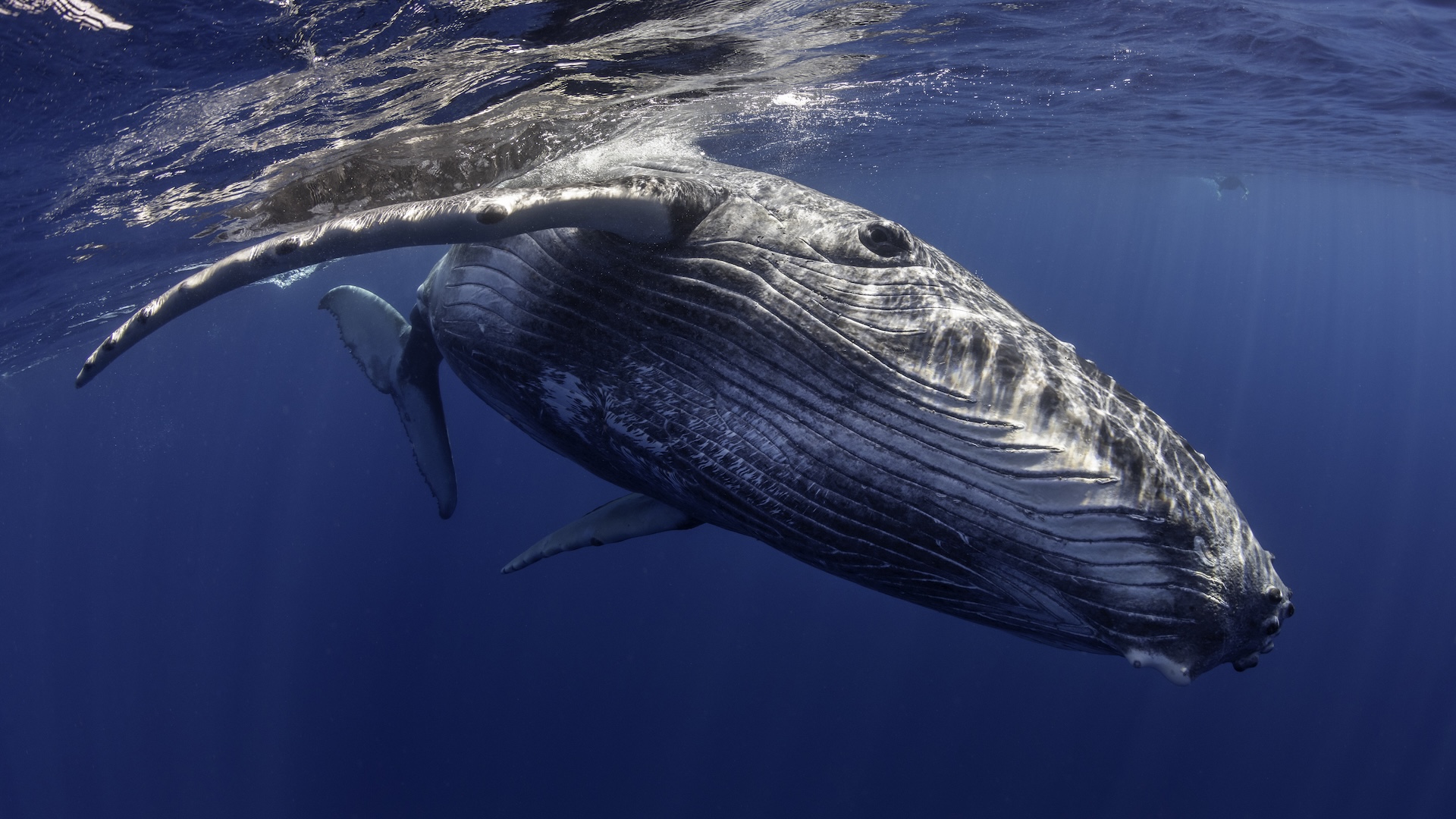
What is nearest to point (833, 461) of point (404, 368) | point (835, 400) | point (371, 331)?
point (835, 400)

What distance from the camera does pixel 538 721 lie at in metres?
40.5

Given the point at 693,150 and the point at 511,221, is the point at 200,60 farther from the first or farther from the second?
the point at 693,150

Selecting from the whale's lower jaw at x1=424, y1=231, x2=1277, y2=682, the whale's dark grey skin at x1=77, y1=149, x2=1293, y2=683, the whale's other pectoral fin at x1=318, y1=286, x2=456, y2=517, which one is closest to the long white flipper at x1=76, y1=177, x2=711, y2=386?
the whale's dark grey skin at x1=77, y1=149, x2=1293, y2=683

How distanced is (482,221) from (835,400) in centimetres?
173

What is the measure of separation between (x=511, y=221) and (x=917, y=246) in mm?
1775

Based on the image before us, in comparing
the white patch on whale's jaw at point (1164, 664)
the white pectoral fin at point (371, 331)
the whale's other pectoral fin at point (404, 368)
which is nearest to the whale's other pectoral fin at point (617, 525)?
the whale's other pectoral fin at point (404, 368)

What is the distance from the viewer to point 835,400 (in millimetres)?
2490

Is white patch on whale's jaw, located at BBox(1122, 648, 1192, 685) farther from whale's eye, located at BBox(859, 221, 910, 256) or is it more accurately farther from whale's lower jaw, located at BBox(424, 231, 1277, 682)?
whale's eye, located at BBox(859, 221, 910, 256)

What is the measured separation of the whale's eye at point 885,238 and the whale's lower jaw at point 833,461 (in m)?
0.50

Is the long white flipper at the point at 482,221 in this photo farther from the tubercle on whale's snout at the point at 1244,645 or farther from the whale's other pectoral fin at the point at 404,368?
the tubercle on whale's snout at the point at 1244,645

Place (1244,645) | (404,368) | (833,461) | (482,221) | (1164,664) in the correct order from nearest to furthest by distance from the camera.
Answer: (1164,664)
(1244,645)
(833,461)
(482,221)
(404,368)

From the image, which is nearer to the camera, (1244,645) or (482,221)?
(1244,645)

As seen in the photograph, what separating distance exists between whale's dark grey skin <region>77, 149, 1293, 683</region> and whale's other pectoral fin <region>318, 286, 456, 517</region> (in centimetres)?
207

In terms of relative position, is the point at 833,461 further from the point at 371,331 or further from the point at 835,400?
the point at 371,331
